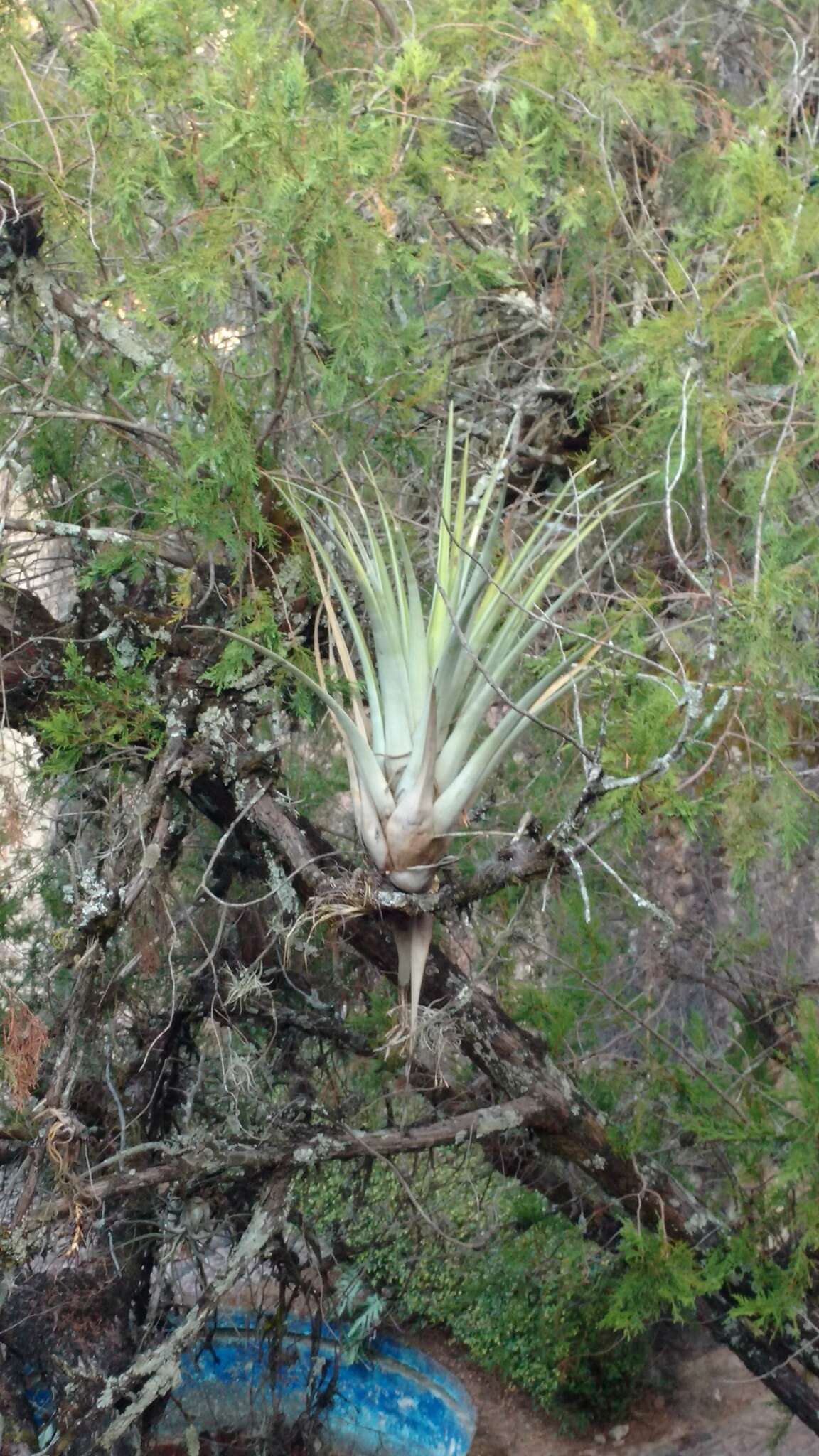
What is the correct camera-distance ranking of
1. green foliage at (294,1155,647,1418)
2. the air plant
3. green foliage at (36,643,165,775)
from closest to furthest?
1. the air plant
2. green foliage at (36,643,165,775)
3. green foliage at (294,1155,647,1418)

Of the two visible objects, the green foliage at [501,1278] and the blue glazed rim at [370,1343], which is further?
the green foliage at [501,1278]

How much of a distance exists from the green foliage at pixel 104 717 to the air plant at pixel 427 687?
53cm

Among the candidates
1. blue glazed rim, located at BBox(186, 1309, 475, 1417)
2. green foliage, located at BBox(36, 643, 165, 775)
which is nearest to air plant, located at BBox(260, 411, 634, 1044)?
green foliage, located at BBox(36, 643, 165, 775)

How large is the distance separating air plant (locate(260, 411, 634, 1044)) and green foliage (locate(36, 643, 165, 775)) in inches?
20.7

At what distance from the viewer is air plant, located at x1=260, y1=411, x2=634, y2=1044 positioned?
283cm

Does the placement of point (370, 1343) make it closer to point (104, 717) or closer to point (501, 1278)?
point (501, 1278)

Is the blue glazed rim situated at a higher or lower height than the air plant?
lower

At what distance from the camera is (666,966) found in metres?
4.44

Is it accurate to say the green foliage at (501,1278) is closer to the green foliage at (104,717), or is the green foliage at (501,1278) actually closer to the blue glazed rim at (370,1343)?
the blue glazed rim at (370,1343)

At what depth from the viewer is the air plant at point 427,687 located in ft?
9.29

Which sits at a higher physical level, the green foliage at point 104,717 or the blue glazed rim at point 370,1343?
the green foliage at point 104,717

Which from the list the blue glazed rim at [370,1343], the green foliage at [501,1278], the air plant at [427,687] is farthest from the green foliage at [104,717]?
the blue glazed rim at [370,1343]

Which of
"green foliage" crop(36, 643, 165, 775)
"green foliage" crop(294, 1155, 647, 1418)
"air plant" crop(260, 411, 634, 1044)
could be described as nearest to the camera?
"air plant" crop(260, 411, 634, 1044)

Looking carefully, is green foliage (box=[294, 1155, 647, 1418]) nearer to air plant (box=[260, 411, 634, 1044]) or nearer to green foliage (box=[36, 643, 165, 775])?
green foliage (box=[36, 643, 165, 775])
